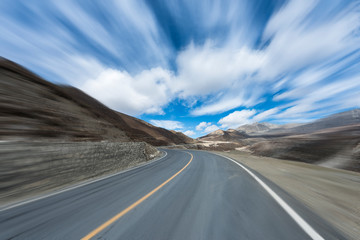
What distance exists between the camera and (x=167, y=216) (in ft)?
9.65

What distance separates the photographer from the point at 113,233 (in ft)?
7.79

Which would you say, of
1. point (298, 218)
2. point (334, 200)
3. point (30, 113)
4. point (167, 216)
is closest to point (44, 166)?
point (167, 216)

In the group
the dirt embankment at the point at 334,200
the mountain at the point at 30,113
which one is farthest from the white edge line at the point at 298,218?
the mountain at the point at 30,113

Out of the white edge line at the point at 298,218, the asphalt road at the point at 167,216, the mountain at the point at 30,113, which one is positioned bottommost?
the asphalt road at the point at 167,216

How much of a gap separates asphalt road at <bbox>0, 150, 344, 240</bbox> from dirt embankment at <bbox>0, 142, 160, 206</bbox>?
1.21m

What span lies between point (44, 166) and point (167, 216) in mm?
5500

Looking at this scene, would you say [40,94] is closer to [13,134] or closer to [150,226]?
[13,134]

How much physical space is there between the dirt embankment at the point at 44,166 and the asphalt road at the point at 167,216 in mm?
1205

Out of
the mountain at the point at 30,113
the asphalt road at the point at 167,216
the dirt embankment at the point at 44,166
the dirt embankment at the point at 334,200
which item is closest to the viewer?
the asphalt road at the point at 167,216

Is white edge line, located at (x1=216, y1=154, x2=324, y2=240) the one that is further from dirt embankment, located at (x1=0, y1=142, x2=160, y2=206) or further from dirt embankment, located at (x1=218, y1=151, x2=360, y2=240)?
dirt embankment, located at (x1=0, y1=142, x2=160, y2=206)

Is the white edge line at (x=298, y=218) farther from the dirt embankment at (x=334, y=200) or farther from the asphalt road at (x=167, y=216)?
the dirt embankment at (x=334, y=200)

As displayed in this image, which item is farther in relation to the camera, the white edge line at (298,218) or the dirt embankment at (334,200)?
the dirt embankment at (334,200)

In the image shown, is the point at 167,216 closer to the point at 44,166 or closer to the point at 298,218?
the point at 298,218

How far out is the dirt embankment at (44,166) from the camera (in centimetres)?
439
